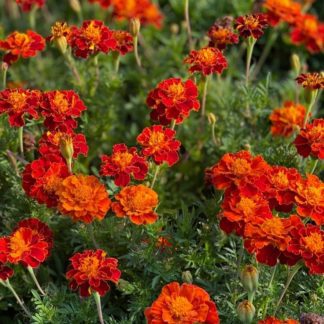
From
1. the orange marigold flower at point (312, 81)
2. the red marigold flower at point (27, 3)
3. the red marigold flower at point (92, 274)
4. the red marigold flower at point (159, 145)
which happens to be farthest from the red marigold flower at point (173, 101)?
the red marigold flower at point (27, 3)

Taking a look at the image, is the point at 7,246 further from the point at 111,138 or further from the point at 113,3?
the point at 113,3

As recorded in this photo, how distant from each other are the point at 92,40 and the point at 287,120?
2.12 feet

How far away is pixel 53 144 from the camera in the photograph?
5.52 feet

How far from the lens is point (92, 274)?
1440 mm

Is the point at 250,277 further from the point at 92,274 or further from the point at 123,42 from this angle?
the point at 123,42

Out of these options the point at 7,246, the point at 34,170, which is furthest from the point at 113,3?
the point at 7,246

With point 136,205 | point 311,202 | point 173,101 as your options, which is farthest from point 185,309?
point 173,101

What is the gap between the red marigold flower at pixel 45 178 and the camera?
5.16 feet

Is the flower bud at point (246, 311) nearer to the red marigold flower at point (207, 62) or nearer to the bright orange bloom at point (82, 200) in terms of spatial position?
the bright orange bloom at point (82, 200)

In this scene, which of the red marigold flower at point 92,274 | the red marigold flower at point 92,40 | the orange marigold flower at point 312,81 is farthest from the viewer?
the red marigold flower at point 92,40

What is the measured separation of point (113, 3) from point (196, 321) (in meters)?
1.46

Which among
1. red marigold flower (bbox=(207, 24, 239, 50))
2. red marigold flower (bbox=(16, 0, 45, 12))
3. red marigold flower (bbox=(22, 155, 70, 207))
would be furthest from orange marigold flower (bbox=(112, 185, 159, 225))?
red marigold flower (bbox=(16, 0, 45, 12))

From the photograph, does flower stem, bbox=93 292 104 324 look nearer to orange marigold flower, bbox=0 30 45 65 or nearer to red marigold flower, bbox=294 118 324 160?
red marigold flower, bbox=294 118 324 160

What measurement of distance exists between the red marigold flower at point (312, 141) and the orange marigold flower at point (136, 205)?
0.42 meters
